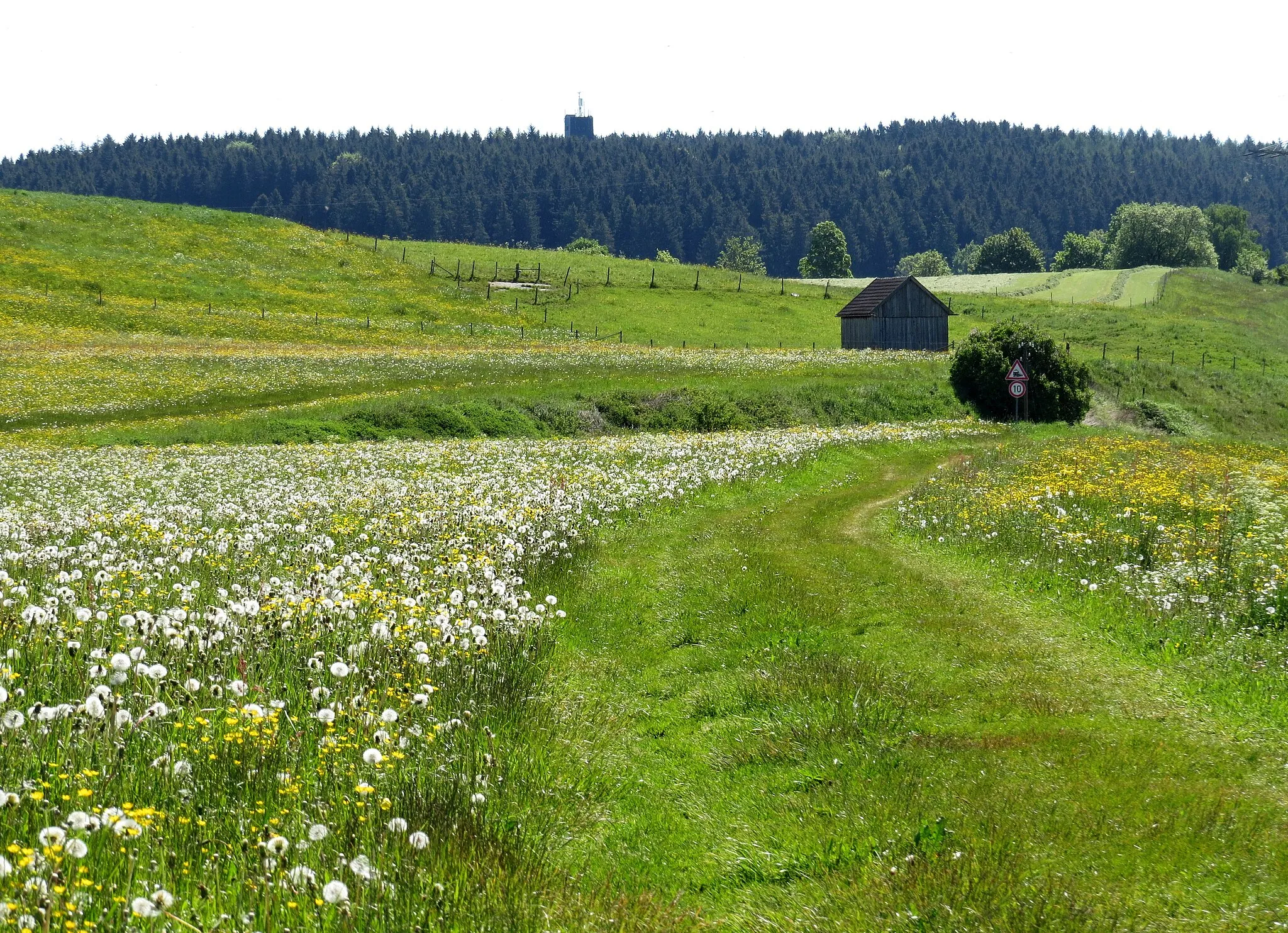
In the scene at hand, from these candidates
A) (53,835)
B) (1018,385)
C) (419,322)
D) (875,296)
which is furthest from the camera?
(419,322)

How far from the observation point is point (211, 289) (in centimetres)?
9325

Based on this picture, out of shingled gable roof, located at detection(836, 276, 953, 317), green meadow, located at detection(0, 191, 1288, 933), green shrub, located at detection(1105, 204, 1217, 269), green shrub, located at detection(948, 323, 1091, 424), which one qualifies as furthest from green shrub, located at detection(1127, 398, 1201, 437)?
green shrub, located at detection(1105, 204, 1217, 269)

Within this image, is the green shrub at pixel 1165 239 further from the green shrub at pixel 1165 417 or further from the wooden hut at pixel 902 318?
the green shrub at pixel 1165 417

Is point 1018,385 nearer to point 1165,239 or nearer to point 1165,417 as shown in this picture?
point 1165,417

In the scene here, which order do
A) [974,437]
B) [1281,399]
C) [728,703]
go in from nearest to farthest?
[728,703] < [974,437] < [1281,399]

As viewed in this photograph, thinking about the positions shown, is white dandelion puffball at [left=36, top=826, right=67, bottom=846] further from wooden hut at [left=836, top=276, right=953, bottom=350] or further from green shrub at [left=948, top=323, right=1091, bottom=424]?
wooden hut at [left=836, top=276, right=953, bottom=350]

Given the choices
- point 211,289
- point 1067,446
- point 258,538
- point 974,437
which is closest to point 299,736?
point 258,538

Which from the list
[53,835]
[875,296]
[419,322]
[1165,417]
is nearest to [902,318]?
[875,296]

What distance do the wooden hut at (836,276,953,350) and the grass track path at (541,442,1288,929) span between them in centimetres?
7611

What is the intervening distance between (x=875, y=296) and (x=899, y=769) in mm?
84541

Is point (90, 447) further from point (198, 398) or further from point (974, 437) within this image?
point (974, 437)

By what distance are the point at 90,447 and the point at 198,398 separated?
541 inches

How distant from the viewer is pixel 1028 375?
176 feet

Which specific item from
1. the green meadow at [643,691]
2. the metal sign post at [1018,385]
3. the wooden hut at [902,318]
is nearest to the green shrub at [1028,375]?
the metal sign post at [1018,385]
